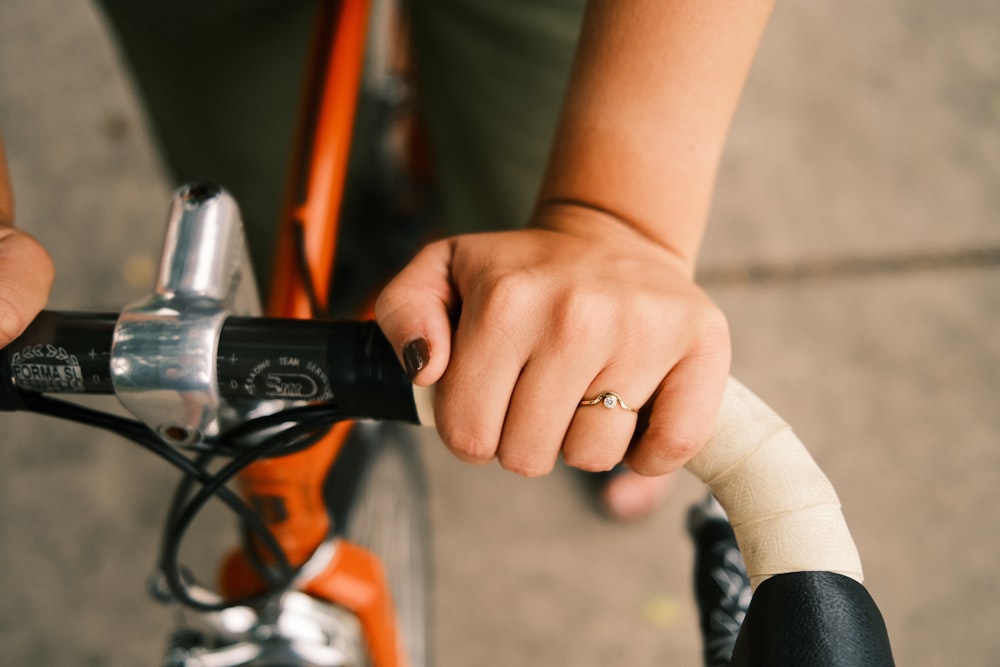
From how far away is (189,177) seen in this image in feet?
4.60

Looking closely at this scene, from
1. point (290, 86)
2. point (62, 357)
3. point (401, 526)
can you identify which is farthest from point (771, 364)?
point (62, 357)

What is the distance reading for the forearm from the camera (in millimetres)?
596

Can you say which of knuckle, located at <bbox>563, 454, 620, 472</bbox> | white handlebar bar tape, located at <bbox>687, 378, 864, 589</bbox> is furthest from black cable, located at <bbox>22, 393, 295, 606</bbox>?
white handlebar bar tape, located at <bbox>687, 378, 864, 589</bbox>

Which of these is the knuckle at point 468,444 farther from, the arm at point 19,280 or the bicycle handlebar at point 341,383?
the arm at point 19,280

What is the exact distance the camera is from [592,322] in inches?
18.6

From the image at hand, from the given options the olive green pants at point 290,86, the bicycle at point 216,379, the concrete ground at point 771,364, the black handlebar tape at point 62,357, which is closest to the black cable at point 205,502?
the bicycle at point 216,379

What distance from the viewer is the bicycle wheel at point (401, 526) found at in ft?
4.32

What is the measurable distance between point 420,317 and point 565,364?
0.34 feet

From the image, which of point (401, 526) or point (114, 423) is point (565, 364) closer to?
point (114, 423)

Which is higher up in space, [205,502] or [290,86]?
[290,86]

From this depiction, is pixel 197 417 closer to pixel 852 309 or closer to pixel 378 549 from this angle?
pixel 378 549

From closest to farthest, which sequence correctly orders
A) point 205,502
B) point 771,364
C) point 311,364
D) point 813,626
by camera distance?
point 813,626, point 311,364, point 205,502, point 771,364

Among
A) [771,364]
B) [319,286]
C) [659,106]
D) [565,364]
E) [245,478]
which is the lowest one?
[771,364]

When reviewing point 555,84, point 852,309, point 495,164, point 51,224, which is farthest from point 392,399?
point 51,224
